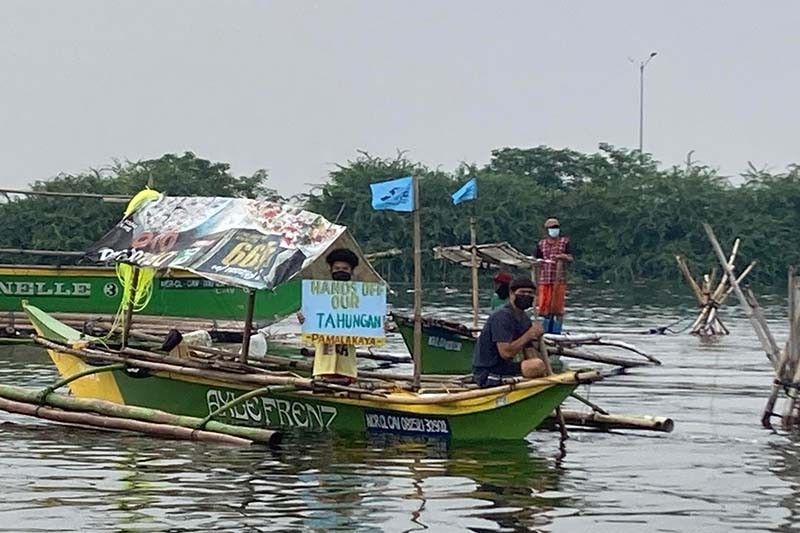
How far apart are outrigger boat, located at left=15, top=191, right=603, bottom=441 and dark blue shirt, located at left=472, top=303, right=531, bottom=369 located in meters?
0.32

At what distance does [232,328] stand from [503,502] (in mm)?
16999

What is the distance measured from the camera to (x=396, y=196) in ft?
50.7


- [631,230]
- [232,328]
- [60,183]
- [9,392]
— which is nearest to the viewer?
[9,392]

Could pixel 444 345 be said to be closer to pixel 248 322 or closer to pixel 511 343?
pixel 248 322

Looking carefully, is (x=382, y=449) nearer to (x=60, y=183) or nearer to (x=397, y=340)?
(x=397, y=340)

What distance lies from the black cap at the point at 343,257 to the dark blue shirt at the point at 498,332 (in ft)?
4.77

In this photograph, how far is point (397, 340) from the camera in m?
31.2

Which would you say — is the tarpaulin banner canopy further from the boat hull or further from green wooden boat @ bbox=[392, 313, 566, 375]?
green wooden boat @ bbox=[392, 313, 566, 375]

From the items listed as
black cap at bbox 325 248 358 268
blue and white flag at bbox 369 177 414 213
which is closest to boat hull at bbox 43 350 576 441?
black cap at bbox 325 248 358 268

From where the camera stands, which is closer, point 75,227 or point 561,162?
point 75,227

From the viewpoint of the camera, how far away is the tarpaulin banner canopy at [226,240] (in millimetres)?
15297

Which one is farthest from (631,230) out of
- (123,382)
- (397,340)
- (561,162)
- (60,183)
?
(123,382)

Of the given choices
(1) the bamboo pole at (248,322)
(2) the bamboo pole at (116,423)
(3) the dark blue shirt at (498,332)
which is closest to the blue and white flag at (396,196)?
(3) the dark blue shirt at (498,332)

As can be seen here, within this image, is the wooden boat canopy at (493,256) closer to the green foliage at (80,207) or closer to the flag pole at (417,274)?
the flag pole at (417,274)
